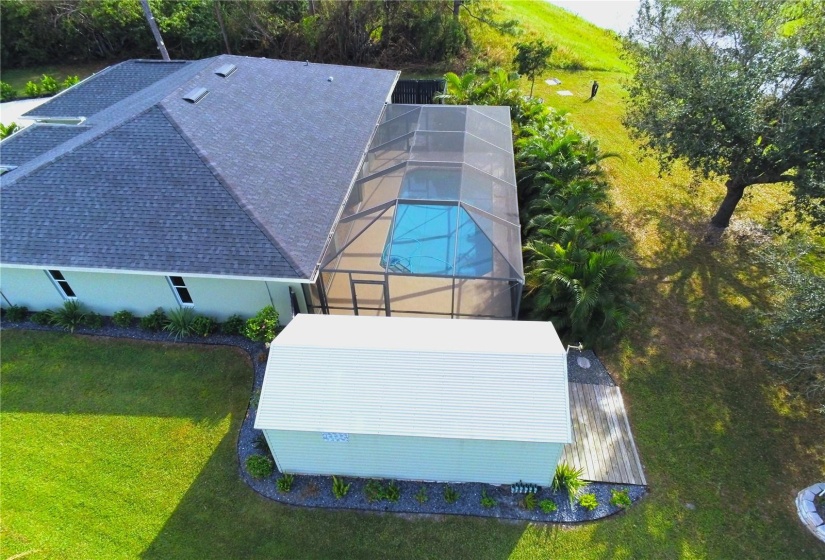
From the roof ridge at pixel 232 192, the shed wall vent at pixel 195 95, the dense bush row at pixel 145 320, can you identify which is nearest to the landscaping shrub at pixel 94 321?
the dense bush row at pixel 145 320

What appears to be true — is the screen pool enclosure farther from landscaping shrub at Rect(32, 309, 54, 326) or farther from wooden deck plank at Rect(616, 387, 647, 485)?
landscaping shrub at Rect(32, 309, 54, 326)

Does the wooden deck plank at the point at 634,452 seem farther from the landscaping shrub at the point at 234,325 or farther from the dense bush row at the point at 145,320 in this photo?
the landscaping shrub at the point at 234,325

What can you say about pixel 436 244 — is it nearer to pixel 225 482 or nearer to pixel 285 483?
pixel 285 483

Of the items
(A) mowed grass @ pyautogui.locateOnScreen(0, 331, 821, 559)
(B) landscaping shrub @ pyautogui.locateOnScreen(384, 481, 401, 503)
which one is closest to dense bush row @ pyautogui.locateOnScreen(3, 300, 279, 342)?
(A) mowed grass @ pyautogui.locateOnScreen(0, 331, 821, 559)

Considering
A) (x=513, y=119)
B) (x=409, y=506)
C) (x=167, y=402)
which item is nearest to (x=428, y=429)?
(x=409, y=506)

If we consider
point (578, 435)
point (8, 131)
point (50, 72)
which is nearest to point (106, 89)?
point (8, 131)

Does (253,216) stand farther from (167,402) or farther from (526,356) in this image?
(526,356)
